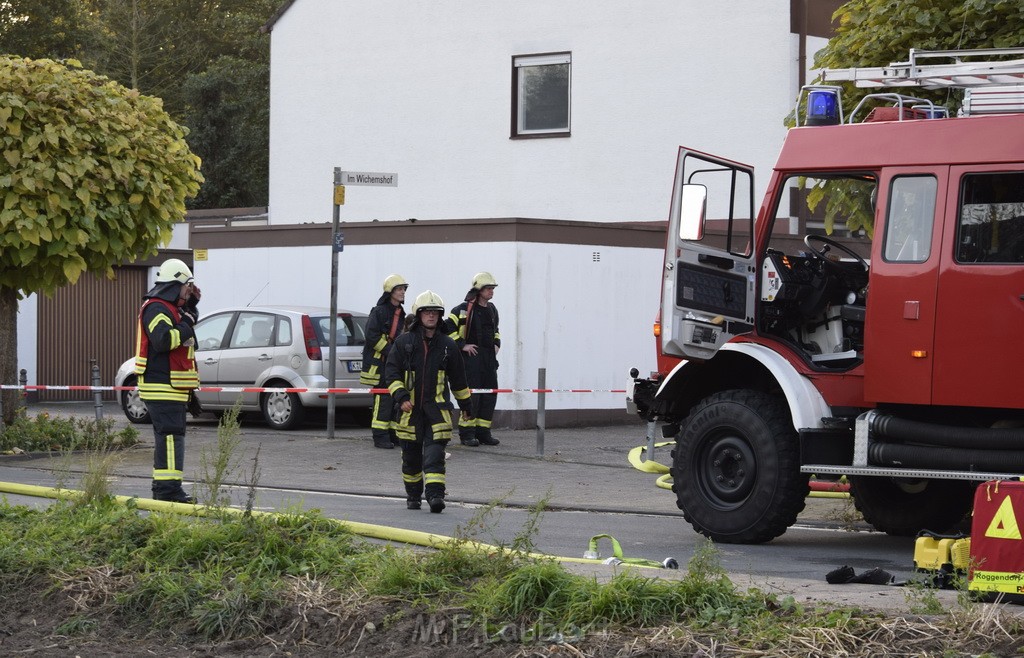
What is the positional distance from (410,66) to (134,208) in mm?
12349

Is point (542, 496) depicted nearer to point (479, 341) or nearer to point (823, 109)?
point (823, 109)

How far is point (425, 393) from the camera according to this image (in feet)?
37.3

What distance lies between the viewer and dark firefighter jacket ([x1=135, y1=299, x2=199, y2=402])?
1109 centimetres

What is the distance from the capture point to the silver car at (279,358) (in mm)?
18562

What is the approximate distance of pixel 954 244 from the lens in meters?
8.99

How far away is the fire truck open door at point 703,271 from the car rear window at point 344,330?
30.1ft

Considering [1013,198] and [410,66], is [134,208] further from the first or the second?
[410,66]

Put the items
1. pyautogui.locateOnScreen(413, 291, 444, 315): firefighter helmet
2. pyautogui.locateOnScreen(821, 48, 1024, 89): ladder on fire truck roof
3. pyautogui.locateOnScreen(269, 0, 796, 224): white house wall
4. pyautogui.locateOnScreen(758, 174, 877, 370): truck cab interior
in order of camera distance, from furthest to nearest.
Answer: pyautogui.locateOnScreen(269, 0, 796, 224): white house wall
pyautogui.locateOnScreen(413, 291, 444, 315): firefighter helmet
pyautogui.locateOnScreen(758, 174, 877, 370): truck cab interior
pyautogui.locateOnScreen(821, 48, 1024, 89): ladder on fire truck roof

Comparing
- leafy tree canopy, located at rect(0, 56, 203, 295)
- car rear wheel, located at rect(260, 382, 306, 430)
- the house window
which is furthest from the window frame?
the house window

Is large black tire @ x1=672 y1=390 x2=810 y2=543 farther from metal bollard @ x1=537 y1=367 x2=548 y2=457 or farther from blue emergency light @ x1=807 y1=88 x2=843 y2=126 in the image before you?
metal bollard @ x1=537 y1=367 x2=548 y2=457

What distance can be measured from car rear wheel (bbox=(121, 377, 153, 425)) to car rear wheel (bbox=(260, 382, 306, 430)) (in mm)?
1875

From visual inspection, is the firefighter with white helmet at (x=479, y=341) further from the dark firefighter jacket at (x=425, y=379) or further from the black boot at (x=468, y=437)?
the dark firefighter jacket at (x=425, y=379)

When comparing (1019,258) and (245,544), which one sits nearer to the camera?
(245,544)

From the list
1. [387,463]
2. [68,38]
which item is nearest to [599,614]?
[387,463]
